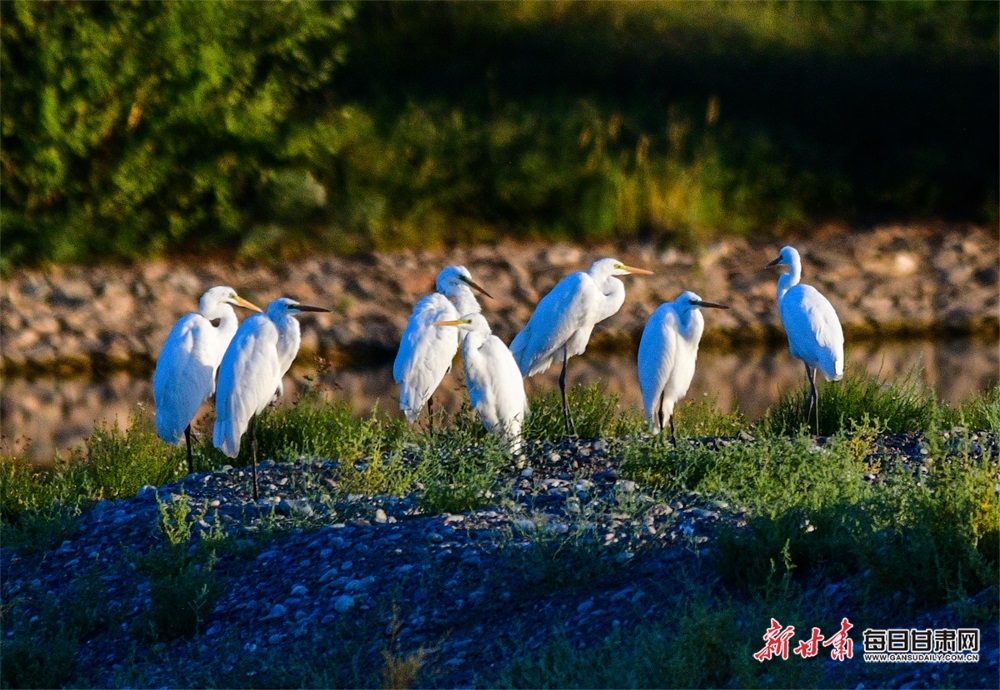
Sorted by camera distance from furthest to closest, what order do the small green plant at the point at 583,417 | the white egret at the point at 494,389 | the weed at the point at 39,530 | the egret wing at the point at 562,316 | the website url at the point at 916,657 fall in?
the egret wing at the point at 562,316 → the small green plant at the point at 583,417 → the white egret at the point at 494,389 → the weed at the point at 39,530 → the website url at the point at 916,657

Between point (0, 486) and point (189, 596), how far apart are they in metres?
2.09

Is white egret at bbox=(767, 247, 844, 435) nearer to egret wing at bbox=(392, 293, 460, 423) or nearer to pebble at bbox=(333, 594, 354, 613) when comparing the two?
egret wing at bbox=(392, 293, 460, 423)

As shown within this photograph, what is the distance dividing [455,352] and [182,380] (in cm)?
144

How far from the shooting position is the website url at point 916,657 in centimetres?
477

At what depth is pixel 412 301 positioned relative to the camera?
14305 millimetres

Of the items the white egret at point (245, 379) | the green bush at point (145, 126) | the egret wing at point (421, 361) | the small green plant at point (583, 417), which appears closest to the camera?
the white egret at point (245, 379)

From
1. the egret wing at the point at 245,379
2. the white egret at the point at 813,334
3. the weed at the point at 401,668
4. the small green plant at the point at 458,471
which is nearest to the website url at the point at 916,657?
the weed at the point at 401,668

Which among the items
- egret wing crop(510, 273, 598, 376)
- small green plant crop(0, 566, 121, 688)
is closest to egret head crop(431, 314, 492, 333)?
egret wing crop(510, 273, 598, 376)

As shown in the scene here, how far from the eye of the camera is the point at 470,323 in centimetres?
816

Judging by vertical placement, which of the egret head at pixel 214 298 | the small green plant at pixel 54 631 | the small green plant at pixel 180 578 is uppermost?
the egret head at pixel 214 298

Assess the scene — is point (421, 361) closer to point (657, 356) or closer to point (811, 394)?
point (657, 356)

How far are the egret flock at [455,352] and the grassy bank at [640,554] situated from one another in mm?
274

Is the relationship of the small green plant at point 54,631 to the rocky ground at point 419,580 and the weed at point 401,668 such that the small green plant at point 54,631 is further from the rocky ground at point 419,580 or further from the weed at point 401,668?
the weed at point 401,668

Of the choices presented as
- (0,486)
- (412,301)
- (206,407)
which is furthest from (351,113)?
(0,486)
